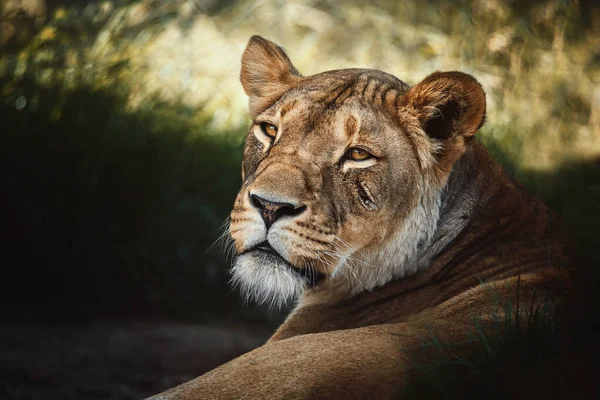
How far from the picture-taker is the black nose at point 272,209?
2.79 meters

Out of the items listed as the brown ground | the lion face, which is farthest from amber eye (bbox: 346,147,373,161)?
the brown ground

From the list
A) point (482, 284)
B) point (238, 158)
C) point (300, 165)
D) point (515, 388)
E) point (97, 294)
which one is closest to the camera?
point (515, 388)

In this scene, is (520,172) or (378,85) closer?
(378,85)

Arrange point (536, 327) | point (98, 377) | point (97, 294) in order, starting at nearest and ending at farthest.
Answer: point (536, 327), point (98, 377), point (97, 294)

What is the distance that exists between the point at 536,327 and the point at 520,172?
10.0 ft

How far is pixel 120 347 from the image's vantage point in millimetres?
4277

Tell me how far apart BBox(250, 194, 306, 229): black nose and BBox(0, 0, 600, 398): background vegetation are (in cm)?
151

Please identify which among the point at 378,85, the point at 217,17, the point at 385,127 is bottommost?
the point at 385,127

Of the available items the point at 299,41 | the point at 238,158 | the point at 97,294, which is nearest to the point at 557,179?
the point at 238,158

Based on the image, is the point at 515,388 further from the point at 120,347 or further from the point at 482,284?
the point at 120,347

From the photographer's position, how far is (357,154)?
3.03 m

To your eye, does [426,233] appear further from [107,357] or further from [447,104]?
[107,357]

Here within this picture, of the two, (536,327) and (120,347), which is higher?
(536,327)

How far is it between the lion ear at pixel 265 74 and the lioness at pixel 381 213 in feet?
0.82
